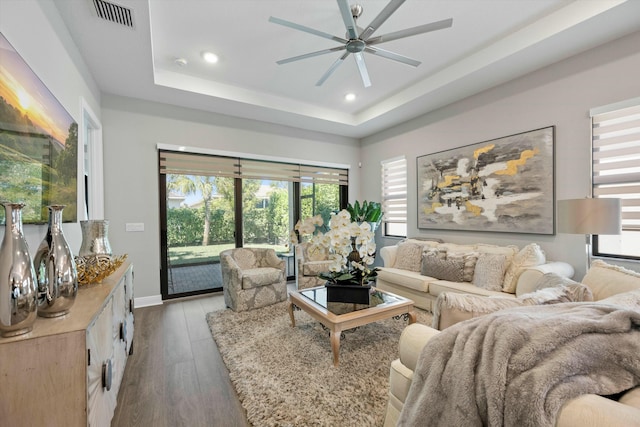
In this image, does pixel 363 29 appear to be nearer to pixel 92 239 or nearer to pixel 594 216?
pixel 594 216

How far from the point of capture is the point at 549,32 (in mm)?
2506

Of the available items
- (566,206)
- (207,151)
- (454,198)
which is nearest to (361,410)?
(566,206)

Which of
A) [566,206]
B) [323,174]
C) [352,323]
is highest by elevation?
[323,174]

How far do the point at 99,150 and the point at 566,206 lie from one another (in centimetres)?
499

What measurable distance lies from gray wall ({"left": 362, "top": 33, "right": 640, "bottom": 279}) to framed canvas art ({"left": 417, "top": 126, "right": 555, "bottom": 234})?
10 cm

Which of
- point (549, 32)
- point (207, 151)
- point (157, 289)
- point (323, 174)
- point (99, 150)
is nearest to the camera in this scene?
point (549, 32)

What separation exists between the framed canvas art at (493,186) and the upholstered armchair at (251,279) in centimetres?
243

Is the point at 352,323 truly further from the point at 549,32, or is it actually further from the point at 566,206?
the point at 549,32

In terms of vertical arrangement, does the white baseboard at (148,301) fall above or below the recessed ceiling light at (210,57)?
below

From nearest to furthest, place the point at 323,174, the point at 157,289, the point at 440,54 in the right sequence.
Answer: the point at 440,54 < the point at 157,289 < the point at 323,174

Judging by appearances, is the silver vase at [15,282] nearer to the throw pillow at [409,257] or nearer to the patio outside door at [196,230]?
the patio outside door at [196,230]

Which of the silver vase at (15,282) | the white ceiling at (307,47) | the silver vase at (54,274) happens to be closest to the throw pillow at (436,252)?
the white ceiling at (307,47)

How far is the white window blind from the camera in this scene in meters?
2.49

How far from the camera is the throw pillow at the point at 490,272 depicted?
9.22ft
